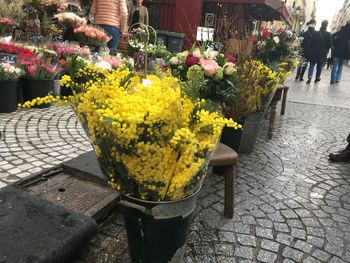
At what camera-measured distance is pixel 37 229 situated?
6.57ft

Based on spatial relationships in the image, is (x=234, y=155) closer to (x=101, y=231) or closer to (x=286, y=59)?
(x=101, y=231)

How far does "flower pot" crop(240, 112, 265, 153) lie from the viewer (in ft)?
13.7

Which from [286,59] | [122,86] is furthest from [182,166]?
[286,59]

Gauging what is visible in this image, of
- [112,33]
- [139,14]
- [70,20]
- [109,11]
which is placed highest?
[139,14]

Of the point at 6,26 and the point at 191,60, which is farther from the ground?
the point at 6,26

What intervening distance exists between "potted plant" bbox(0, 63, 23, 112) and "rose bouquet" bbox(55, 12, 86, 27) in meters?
2.06

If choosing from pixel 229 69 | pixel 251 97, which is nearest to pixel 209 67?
pixel 229 69

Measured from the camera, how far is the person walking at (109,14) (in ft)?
22.3

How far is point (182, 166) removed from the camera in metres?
1.55

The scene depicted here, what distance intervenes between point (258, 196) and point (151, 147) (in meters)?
2.07

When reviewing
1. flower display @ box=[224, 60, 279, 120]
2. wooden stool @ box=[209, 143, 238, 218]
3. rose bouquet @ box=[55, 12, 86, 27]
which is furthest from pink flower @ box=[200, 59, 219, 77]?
rose bouquet @ box=[55, 12, 86, 27]

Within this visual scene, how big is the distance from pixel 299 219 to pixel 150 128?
201 cm

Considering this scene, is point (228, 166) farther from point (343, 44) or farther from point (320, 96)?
point (343, 44)

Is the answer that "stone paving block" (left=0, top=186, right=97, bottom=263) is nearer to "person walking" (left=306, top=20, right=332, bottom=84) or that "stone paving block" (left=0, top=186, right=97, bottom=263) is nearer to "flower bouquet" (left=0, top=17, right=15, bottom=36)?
"flower bouquet" (left=0, top=17, right=15, bottom=36)
